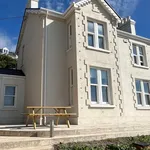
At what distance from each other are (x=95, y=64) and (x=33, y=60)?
4717 millimetres

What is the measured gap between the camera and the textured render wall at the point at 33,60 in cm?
1183

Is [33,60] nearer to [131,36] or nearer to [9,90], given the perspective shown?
[9,90]

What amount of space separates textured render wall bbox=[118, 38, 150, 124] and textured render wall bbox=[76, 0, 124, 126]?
3.40 feet

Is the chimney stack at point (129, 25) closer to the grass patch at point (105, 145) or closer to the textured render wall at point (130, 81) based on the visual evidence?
the textured render wall at point (130, 81)

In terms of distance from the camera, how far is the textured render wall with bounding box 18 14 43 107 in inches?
466

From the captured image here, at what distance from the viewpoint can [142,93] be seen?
14.2 meters

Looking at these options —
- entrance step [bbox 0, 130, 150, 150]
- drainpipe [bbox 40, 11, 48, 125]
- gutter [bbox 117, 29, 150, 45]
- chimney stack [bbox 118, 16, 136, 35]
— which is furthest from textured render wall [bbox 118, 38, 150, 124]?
drainpipe [bbox 40, 11, 48, 125]

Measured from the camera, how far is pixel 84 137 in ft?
24.0

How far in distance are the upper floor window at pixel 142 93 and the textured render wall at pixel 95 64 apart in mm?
2744

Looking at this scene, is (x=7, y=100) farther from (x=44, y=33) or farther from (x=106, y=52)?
(x=106, y=52)

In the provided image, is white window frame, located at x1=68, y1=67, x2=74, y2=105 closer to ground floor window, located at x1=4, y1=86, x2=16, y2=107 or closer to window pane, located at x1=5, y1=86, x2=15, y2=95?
ground floor window, located at x1=4, y1=86, x2=16, y2=107

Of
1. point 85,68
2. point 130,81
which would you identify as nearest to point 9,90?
point 85,68

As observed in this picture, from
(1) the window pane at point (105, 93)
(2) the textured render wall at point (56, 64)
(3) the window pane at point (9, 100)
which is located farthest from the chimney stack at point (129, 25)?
(3) the window pane at point (9, 100)

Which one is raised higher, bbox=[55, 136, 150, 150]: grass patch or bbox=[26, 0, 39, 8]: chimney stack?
bbox=[26, 0, 39, 8]: chimney stack
